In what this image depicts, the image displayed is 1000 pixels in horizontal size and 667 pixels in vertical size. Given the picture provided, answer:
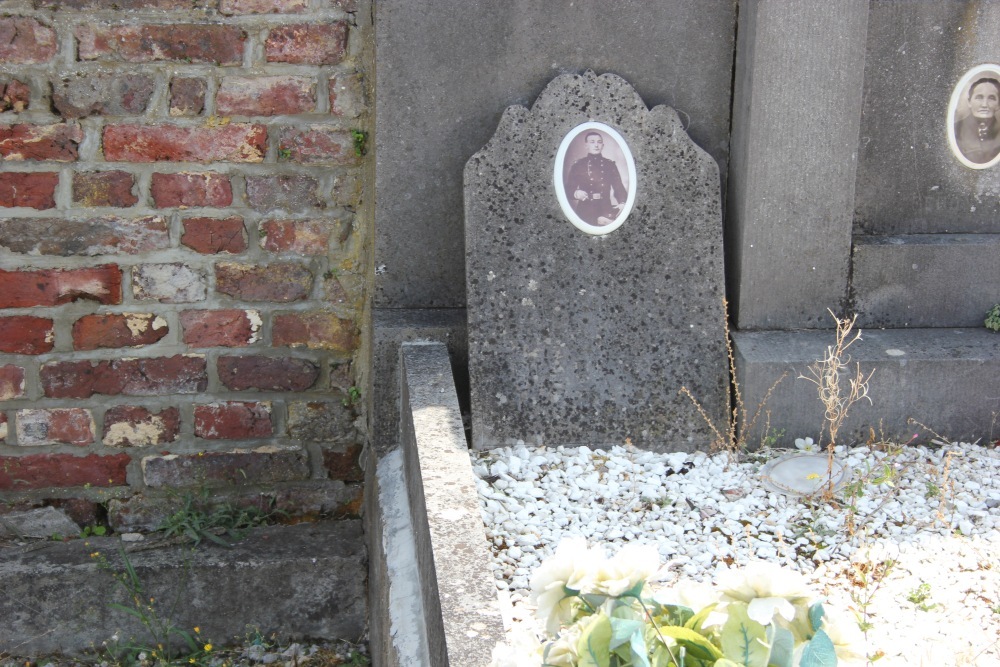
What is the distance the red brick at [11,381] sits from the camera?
8.93ft

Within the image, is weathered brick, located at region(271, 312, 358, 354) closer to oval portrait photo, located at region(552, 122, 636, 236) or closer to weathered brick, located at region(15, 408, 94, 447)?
weathered brick, located at region(15, 408, 94, 447)

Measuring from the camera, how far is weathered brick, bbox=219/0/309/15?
8.58ft

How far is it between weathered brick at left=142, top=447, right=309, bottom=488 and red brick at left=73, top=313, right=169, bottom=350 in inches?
14.1

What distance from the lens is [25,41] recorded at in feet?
8.41

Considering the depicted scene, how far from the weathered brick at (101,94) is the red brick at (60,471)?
986 mm

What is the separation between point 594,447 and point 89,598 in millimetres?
1442

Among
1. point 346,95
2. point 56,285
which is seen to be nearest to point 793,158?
point 346,95

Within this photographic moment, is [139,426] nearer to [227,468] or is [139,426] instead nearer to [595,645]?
[227,468]

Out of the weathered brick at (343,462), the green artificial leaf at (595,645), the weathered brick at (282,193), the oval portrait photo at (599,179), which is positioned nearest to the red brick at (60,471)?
the weathered brick at (343,462)

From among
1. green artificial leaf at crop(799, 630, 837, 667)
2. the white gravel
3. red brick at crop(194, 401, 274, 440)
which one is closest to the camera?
green artificial leaf at crop(799, 630, 837, 667)

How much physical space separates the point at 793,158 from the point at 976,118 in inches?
23.3

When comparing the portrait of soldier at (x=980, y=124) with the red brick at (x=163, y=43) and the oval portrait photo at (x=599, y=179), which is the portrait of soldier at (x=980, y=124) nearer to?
the oval portrait photo at (x=599, y=179)

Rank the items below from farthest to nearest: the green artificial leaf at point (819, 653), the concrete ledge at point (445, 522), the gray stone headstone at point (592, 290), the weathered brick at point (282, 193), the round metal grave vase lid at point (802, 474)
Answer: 1. the weathered brick at point (282, 193)
2. the gray stone headstone at point (592, 290)
3. the round metal grave vase lid at point (802, 474)
4. the concrete ledge at point (445, 522)
5. the green artificial leaf at point (819, 653)

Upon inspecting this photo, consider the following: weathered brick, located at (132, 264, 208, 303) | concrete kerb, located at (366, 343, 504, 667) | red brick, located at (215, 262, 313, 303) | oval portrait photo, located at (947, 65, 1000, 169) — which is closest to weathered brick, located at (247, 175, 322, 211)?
red brick, located at (215, 262, 313, 303)
